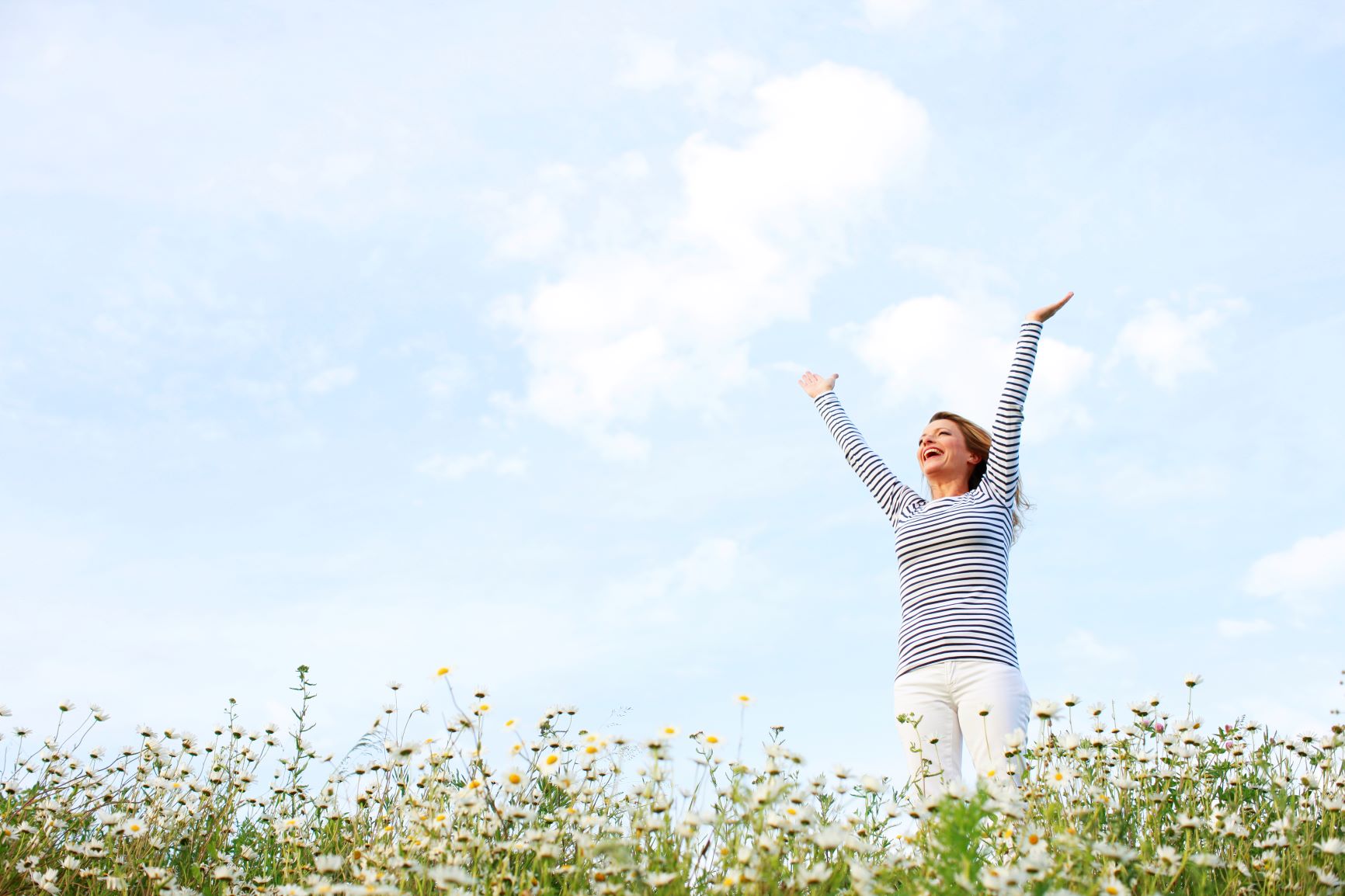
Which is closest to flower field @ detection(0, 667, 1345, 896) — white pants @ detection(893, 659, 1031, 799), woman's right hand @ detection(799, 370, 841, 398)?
white pants @ detection(893, 659, 1031, 799)

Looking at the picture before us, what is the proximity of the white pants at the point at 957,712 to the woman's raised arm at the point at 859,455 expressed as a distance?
1161 millimetres

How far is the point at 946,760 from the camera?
5.27m

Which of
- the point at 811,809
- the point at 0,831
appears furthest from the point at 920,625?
the point at 0,831

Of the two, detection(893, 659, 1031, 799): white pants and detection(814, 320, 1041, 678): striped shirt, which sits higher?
detection(814, 320, 1041, 678): striped shirt

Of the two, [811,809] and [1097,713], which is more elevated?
[1097,713]

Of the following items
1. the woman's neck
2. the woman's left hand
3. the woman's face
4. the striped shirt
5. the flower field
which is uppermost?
the woman's left hand

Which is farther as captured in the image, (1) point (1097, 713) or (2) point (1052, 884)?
(1) point (1097, 713)

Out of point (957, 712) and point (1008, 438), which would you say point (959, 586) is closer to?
point (957, 712)

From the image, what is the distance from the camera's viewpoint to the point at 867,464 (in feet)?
22.7

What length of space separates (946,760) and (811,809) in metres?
1.59

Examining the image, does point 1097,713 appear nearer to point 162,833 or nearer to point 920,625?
point 920,625

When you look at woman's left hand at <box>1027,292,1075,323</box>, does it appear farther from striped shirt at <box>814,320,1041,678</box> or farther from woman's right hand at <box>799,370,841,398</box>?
woman's right hand at <box>799,370,841,398</box>

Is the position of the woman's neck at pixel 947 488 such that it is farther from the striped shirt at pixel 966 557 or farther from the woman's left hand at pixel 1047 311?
the woman's left hand at pixel 1047 311

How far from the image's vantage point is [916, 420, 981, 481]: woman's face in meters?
6.42
